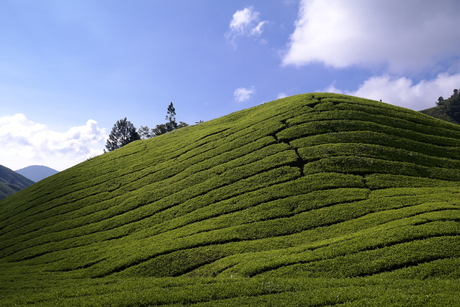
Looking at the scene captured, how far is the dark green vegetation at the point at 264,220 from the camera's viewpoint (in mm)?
13961

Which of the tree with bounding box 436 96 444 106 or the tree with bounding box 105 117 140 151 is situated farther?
the tree with bounding box 436 96 444 106

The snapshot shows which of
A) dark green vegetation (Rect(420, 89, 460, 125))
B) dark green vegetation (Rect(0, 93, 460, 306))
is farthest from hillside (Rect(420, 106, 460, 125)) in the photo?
dark green vegetation (Rect(0, 93, 460, 306))

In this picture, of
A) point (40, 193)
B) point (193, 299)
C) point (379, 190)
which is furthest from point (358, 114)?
point (40, 193)

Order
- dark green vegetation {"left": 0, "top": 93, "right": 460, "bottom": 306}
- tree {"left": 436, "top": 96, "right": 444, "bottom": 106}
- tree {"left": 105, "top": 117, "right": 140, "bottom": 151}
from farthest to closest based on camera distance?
tree {"left": 436, "top": 96, "right": 444, "bottom": 106} < tree {"left": 105, "top": 117, "right": 140, "bottom": 151} < dark green vegetation {"left": 0, "top": 93, "right": 460, "bottom": 306}

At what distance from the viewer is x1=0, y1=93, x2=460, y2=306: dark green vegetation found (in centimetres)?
1396

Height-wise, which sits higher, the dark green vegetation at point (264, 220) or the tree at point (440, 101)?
the tree at point (440, 101)

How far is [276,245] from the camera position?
19.1 metres

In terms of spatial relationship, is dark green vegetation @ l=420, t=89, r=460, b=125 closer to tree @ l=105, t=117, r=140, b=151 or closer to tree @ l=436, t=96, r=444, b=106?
tree @ l=436, t=96, r=444, b=106

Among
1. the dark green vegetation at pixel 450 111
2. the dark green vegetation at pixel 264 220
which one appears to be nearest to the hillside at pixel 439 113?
the dark green vegetation at pixel 450 111

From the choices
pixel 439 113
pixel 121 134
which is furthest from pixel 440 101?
pixel 121 134

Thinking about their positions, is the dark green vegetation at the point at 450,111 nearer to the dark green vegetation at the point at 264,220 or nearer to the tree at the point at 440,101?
the tree at the point at 440,101

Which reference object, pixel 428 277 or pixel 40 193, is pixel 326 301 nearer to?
pixel 428 277

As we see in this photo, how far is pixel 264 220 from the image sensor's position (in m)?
22.1

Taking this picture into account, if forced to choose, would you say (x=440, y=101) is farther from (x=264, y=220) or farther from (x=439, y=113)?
(x=264, y=220)
